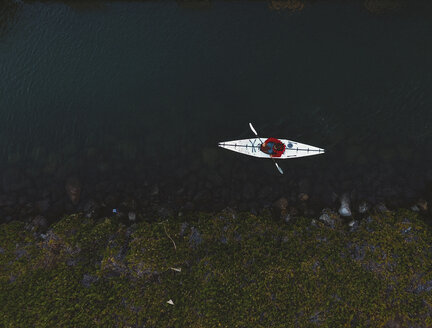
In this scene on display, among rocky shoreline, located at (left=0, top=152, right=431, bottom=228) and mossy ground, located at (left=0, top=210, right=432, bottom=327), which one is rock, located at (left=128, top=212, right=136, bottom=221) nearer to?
rocky shoreline, located at (left=0, top=152, right=431, bottom=228)

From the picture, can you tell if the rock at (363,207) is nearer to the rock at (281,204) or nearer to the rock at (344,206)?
the rock at (344,206)

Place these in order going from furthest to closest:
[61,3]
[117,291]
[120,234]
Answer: [61,3]
[120,234]
[117,291]

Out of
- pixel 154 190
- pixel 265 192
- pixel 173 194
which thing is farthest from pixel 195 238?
pixel 265 192

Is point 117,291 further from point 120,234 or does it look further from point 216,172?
point 216,172

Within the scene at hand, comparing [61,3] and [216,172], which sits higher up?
[61,3]

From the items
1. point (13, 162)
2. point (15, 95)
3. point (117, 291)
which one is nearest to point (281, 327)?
point (117, 291)

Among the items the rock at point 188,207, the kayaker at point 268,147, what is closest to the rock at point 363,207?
the kayaker at point 268,147

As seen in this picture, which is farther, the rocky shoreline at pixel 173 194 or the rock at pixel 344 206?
the rocky shoreline at pixel 173 194
